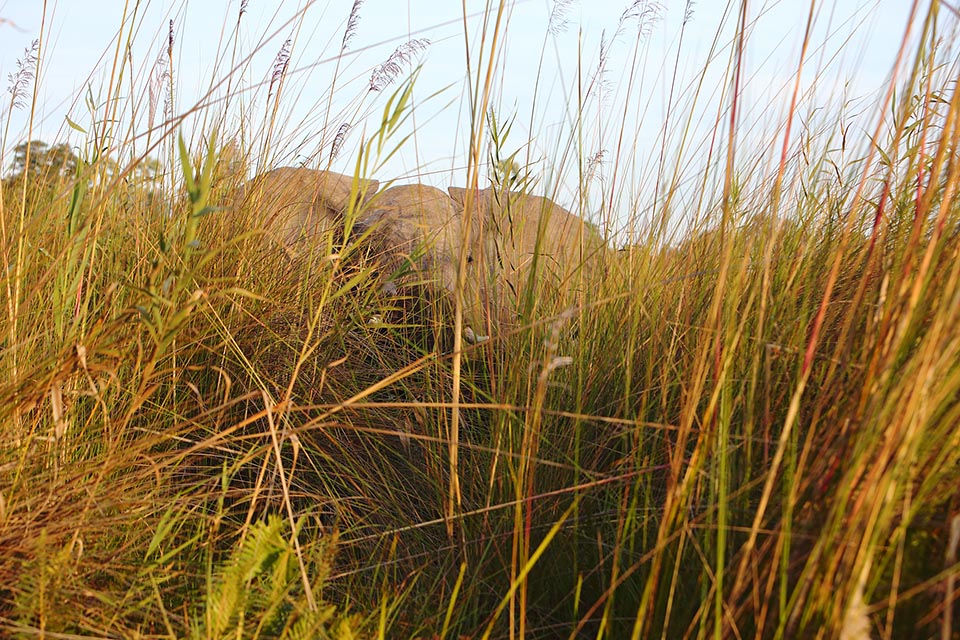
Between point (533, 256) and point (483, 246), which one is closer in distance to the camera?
point (483, 246)

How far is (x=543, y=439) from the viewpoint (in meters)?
1.46

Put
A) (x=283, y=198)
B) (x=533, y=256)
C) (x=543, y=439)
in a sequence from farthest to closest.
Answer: (x=283, y=198), (x=533, y=256), (x=543, y=439)

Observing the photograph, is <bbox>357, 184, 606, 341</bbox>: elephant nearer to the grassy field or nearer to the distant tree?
the grassy field

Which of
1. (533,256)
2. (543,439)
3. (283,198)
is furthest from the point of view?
(283,198)

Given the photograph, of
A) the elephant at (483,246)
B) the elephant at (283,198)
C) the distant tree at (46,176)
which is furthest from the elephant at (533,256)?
the distant tree at (46,176)

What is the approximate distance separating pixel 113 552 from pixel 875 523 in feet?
3.60

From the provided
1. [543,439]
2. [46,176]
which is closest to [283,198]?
[46,176]

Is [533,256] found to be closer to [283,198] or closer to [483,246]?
[483,246]

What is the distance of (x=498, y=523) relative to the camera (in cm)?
148

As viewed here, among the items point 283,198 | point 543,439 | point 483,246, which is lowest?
point 543,439

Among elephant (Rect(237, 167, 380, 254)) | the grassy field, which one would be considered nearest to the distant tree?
the grassy field

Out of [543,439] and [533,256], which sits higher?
Answer: [533,256]

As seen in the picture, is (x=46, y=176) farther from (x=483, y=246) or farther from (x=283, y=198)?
(x=483, y=246)

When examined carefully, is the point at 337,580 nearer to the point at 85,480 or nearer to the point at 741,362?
the point at 85,480
